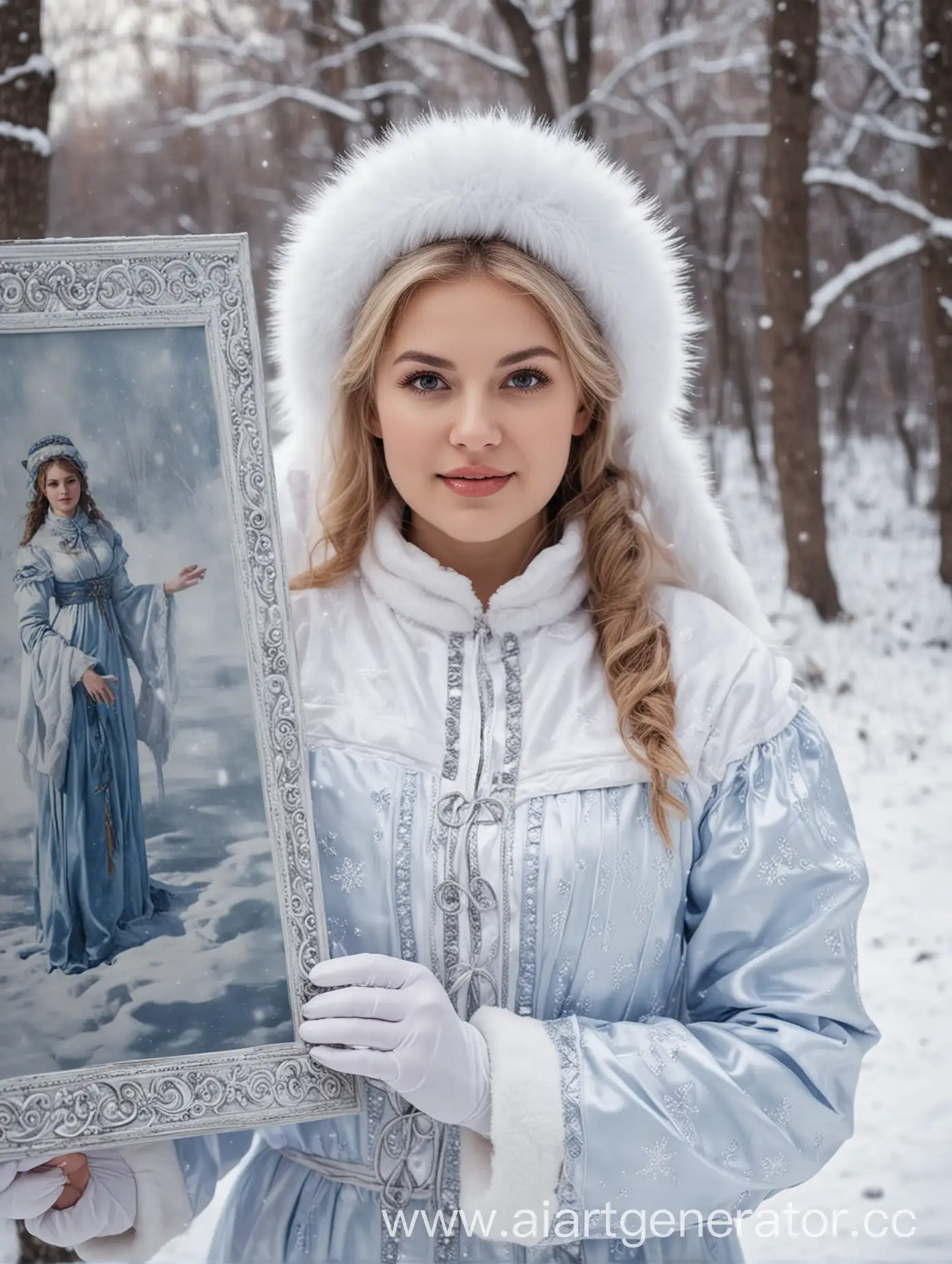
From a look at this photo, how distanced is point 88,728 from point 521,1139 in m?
0.76

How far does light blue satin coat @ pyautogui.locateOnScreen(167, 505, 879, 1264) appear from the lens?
148 cm

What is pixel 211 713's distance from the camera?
1.44 meters

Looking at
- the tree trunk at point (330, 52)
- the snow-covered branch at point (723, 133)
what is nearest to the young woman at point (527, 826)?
the tree trunk at point (330, 52)

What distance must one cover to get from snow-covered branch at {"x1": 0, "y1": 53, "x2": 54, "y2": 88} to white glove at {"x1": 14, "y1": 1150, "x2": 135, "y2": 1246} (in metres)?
2.65

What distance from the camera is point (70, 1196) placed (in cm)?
153

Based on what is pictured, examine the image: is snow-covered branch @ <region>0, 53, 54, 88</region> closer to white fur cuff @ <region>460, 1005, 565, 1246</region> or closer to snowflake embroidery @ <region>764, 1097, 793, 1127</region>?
white fur cuff @ <region>460, 1005, 565, 1246</region>

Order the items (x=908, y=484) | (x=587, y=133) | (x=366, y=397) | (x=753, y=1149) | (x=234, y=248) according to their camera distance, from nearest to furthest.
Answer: (x=234, y=248) < (x=753, y=1149) < (x=366, y=397) < (x=587, y=133) < (x=908, y=484)

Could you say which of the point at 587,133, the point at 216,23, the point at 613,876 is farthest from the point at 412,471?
the point at 216,23

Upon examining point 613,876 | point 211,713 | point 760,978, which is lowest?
point 760,978

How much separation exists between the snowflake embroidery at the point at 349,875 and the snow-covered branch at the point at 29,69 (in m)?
2.44

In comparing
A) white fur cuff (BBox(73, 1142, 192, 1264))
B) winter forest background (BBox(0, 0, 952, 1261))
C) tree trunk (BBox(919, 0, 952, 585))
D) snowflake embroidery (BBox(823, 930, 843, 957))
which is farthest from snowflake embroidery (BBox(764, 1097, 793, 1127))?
tree trunk (BBox(919, 0, 952, 585))

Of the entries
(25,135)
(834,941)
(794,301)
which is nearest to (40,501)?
(834,941)

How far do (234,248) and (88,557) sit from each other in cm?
42

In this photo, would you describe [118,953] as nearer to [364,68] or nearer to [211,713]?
[211,713]
